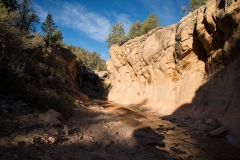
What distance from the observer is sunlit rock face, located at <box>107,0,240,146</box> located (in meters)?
8.21

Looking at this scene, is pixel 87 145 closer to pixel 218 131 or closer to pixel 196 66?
pixel 218 131

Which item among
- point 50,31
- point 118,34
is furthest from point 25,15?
point 118,34

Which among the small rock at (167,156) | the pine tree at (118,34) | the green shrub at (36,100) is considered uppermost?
the pine tree at (118,34)

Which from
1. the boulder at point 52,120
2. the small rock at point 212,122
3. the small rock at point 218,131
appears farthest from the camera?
the small rock at point 212,122

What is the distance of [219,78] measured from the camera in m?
9.70

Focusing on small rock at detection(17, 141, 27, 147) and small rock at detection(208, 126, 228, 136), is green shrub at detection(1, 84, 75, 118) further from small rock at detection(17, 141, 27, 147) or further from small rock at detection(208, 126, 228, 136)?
small rock at detection(208, 126, 228, 136)

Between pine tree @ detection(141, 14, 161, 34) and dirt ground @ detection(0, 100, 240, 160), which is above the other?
pine tree @ detection(141, 14, 161, 34)

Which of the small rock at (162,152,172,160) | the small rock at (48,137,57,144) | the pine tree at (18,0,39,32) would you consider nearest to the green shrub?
the small rock at (48,137,57,144)

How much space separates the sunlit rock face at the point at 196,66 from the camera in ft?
26.9

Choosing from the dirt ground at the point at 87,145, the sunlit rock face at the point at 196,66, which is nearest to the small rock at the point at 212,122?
the sunlit rock face at the point at 196,66

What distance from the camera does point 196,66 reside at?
42.3ft

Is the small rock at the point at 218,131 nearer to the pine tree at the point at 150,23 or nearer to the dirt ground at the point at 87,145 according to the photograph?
the dirt ground at the point at 87,145

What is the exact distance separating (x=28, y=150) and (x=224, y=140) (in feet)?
24.1

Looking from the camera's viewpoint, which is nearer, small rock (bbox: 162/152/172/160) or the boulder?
small rock (bbox: 162/152/172/160)
